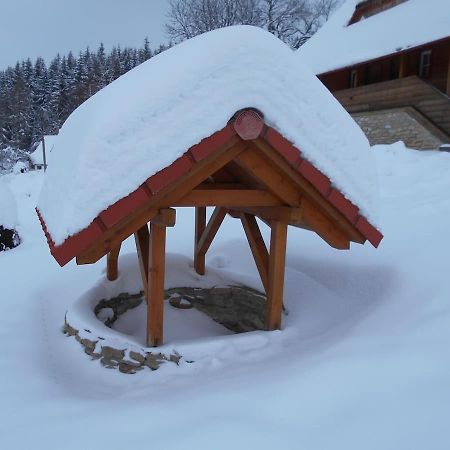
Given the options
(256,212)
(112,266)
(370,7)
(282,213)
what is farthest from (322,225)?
(370,7)

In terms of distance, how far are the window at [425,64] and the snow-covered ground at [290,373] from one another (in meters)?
10.3

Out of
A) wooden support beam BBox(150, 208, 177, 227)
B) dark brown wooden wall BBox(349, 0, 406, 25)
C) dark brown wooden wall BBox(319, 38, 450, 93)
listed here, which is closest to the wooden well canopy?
wooden support beam BBox(150, 208, 177, 227)

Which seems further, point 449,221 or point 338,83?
point 338,83

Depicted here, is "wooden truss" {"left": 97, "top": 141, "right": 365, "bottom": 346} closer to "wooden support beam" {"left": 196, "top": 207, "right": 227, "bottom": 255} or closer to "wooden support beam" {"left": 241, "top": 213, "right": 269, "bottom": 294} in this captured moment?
"wooden support beam" {"left": 241, "top": 213, "right": 269, "bottom": 294}

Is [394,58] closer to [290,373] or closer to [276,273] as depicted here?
[276,273]

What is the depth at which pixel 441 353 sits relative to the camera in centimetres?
243

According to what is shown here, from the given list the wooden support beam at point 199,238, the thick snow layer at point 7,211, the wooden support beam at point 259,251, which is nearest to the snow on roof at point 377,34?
the wooden support beam at point 199,238

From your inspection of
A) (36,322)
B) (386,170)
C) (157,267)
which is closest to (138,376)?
(157,267)

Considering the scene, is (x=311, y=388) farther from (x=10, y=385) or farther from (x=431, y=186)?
(x=431, y=186)

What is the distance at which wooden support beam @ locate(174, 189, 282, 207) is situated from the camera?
3205mm

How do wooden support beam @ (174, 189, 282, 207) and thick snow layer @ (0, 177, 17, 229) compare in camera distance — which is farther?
thick snow layer @ (0, 177, 17, 229)

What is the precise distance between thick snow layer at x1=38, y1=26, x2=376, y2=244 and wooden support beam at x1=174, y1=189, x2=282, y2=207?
0.53 m

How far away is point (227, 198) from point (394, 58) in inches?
564

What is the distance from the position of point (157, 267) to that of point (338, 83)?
16.5 metres
